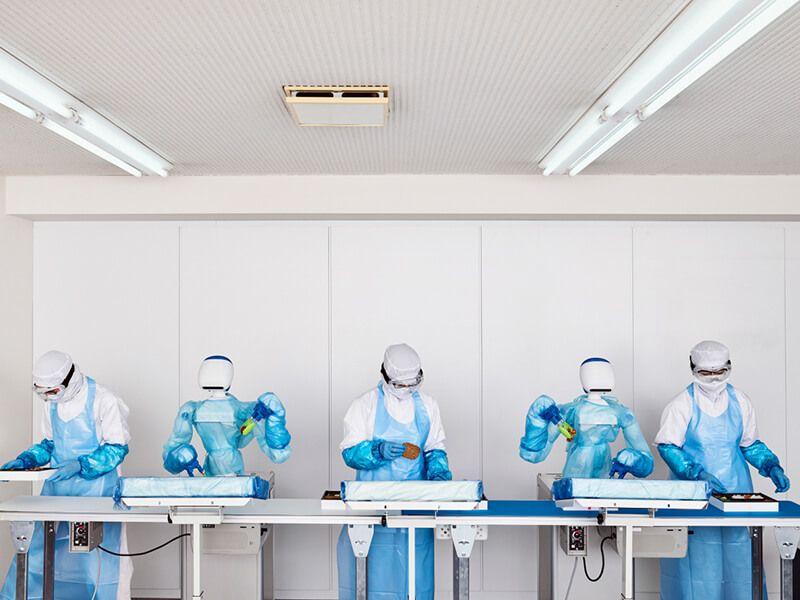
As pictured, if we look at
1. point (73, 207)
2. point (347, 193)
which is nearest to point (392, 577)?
point (347, 193)

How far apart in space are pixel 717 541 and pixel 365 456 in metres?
1.74

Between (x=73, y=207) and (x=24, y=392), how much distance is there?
1118 millimetres

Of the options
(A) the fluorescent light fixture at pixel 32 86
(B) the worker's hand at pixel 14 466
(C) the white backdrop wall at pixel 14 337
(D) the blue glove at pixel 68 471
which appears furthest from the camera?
(C) the white backdrop wall at pixel 14 337

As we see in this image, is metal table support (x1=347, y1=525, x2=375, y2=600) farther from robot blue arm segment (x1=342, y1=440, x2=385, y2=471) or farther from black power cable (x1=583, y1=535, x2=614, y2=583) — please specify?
black power cable (x1=583, y1=535, x2=614, y2=583)

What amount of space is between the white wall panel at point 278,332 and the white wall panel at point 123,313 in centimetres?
12

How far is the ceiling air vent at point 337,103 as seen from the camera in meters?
2.51

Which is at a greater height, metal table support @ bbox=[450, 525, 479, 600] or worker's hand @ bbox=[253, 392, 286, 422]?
worker's hand @ bbox=[253, 392, 286, 422]

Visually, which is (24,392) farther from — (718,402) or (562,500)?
(718,402)

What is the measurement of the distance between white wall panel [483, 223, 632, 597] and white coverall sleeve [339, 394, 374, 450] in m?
1.06

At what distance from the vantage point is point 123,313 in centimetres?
413

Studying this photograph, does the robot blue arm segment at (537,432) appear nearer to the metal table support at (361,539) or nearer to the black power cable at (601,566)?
the black power cable at (601,566)

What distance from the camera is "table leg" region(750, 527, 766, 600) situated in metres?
2.99

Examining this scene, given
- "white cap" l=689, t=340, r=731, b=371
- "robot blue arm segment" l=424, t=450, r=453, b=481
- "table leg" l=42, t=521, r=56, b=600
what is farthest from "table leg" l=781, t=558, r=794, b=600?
"table leg" l=42, t=521, r=56, b=600

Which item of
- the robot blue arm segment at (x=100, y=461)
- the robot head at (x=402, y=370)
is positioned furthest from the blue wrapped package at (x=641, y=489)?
the robot blue arm segment at (x=100, y=461)
